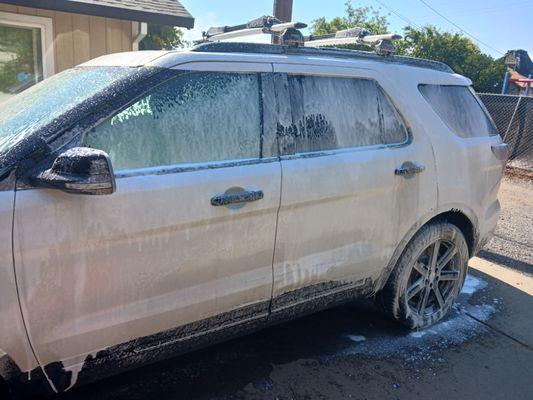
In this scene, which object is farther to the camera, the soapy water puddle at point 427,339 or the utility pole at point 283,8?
the utility pole at point 283,8

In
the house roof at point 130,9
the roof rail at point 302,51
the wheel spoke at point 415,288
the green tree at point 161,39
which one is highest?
the green tree at point 161,39

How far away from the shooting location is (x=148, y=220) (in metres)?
2.16

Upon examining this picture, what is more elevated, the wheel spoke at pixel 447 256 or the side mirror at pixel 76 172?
the side mirror at pixel 76 172

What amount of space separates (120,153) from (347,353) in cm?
210

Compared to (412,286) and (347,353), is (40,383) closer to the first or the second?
(347,353)

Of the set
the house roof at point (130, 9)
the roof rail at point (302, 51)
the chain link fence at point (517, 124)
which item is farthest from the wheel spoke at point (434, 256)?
the chain link fence at point (517, 124)

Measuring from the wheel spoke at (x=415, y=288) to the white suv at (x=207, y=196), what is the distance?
0.05 ft

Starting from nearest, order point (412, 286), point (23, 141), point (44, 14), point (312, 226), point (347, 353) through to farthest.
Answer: point (23, 141), point (312, 226), point (347, 353), point (412, 286), point (44, 14)

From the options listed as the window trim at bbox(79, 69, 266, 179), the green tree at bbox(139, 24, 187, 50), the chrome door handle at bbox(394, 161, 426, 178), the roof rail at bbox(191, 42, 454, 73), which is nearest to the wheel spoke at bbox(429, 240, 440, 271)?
the chrome door handle at bbox(394, 161, 426, 178)

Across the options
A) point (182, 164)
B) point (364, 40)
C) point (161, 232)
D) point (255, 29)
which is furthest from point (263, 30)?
point (161, 232)

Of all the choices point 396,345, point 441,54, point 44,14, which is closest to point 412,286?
point 396,345

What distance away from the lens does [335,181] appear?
9.34 ft

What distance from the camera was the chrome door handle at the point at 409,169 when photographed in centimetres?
316

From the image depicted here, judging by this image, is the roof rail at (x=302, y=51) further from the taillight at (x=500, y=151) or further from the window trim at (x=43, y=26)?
the window trim at (x=43, y=26)
